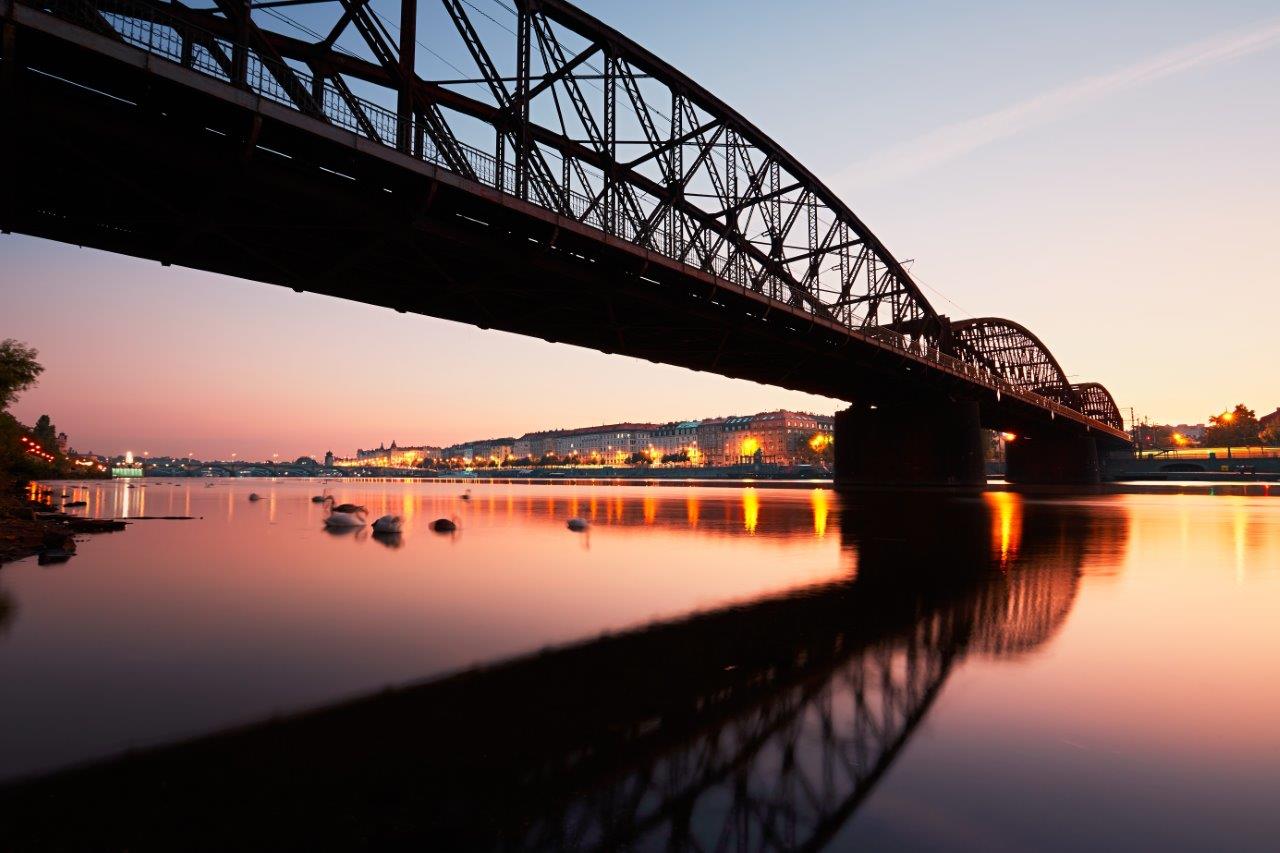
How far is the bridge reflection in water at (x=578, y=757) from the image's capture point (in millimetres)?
4195

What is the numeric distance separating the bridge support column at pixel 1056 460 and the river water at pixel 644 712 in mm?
103477

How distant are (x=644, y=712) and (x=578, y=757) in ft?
4.09

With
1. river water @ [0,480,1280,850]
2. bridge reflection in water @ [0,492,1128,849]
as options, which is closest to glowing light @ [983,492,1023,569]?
river water @ [0,480,1280,850]

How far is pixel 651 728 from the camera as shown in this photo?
5.92 meters

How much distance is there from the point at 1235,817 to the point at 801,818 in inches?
101

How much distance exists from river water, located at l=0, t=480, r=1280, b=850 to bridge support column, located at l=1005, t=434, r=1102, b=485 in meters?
103

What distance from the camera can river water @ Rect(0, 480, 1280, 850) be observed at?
429 centimetres

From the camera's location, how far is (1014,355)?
120 meters

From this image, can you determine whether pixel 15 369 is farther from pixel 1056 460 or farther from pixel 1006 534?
pixel 1056 460

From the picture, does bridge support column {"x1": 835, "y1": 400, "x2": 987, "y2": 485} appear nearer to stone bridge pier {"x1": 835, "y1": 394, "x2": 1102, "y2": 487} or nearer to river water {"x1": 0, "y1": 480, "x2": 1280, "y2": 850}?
stone bridge pier {"x1": 835, "y1": 394, "x2": 1102, "y2": 487}

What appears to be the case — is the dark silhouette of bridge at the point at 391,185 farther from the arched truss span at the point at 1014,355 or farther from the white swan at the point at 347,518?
the arched truss span at the point at 1014,355

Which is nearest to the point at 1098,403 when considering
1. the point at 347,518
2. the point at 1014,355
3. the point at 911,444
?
the point at 1014,355

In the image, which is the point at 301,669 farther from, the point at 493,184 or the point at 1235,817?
the point at 493,184

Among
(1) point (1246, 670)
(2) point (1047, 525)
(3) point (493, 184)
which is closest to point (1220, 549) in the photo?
(2) point (1047, 525)
